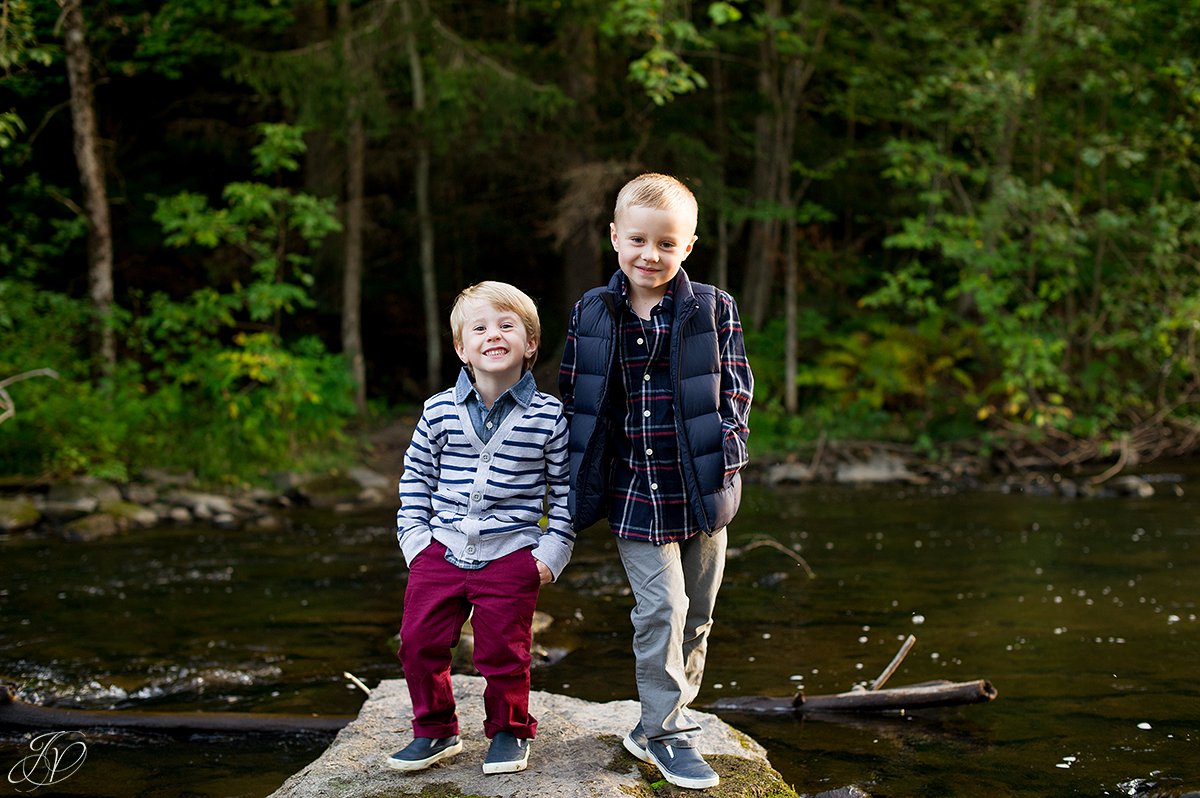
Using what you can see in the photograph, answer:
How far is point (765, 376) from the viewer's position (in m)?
17.7

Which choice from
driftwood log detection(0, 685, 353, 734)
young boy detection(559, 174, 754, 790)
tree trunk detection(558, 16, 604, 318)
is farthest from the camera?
tree trunk detection(558, 16, 604, 318)

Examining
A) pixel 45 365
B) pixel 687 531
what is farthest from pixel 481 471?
pixel 45 365

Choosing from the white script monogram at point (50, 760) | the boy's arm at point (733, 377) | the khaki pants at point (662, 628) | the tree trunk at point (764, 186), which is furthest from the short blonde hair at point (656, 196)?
the tree trunk at point (764, 186)

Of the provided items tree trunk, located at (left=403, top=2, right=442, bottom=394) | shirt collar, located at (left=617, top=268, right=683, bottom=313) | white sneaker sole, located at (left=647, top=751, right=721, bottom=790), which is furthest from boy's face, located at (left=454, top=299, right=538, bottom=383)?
tree trunk, located at (left=403, top=2, right=442, bottom=394)

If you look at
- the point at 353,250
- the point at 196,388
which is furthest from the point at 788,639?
the point at 353,250

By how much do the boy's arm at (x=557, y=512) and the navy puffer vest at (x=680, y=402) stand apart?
0.04m

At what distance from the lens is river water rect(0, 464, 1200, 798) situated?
4699mm

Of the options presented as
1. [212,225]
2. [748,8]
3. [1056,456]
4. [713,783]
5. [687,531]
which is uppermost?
[748,8]

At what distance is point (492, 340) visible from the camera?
3840mm

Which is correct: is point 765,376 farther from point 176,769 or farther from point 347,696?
point 176,769

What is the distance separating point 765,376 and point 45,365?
9.93 meters

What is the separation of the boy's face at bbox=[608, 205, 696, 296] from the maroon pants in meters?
0.98

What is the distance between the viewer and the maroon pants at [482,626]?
374 centimetres

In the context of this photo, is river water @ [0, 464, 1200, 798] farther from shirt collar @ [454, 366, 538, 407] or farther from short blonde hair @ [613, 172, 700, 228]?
short blonde hair @ [613, 172, 700, 228]
